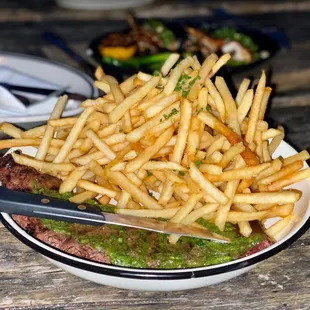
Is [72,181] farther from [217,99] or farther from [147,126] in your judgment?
[217,99]

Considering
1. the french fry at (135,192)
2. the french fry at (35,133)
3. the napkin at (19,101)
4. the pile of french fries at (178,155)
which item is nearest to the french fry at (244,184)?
the pile of french fries at (178,155)

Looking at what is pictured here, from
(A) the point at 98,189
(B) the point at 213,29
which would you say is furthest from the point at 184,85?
(B) the point at 213,29

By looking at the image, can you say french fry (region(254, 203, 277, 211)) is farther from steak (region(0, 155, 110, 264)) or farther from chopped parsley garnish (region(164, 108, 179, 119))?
steak (region(0, 155, 110, 264))

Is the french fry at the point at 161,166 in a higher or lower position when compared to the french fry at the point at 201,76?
lower

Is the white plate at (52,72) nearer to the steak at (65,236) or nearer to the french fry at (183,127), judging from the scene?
the steak at (65,236)

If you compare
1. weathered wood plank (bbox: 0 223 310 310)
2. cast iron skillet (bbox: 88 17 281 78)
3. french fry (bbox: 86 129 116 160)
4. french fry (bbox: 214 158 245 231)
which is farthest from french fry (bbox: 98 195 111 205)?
cast iron skillet (bbox: 88 17 281 78)
